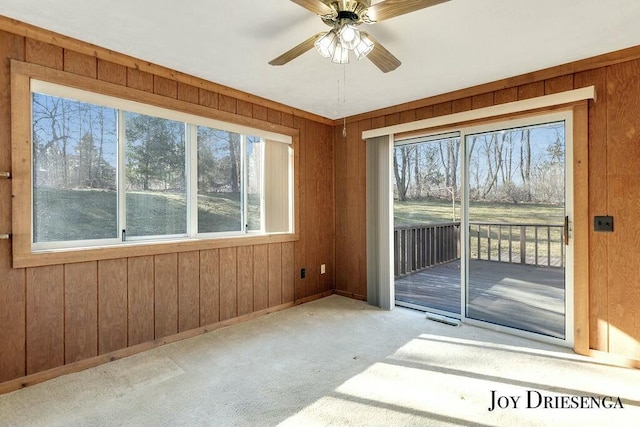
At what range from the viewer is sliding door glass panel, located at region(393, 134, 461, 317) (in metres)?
3.67

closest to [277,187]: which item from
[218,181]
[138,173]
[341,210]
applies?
[218,181]

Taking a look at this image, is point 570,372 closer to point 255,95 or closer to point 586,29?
point 586,29

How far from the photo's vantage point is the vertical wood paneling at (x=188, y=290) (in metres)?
2.92

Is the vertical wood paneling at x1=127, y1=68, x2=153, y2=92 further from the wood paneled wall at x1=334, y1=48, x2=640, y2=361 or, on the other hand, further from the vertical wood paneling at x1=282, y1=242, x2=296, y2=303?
the wood paneled wall at x1=334, y1=48, x2=640, y2=361

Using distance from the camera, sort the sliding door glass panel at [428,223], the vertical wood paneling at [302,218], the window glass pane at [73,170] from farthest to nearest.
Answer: the vertical wood paneling at [302,218] → the sliding door glass panel at [428,223] → the window glass pane at [73,170]

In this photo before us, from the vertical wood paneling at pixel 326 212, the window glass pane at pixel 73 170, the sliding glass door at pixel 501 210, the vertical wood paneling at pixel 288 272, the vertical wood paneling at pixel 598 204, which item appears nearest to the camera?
the window glass pane at pixel 73 170

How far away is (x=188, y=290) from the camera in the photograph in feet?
9.75

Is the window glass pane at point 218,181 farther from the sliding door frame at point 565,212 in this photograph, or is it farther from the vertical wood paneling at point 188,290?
the sliding door frame at point 565,212

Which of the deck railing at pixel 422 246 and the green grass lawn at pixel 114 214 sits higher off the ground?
the green grass lawn at pixel 114 214

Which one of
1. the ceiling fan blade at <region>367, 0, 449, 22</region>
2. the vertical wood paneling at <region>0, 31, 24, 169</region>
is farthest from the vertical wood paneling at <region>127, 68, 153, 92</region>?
the ceiling fan blade at <region>367, 0, 449, 22</region>

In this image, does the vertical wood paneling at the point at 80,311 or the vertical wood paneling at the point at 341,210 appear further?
the vertical wood paneling at the point at 341,210

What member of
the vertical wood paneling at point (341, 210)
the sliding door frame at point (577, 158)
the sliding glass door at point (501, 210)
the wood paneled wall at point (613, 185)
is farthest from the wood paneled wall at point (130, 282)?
the wood paneled wall at point (613, 185)

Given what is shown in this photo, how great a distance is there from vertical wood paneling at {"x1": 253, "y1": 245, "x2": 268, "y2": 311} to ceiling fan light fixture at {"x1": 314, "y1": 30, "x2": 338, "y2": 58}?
2.23 meters

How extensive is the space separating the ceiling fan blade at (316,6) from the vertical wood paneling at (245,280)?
2.37m
